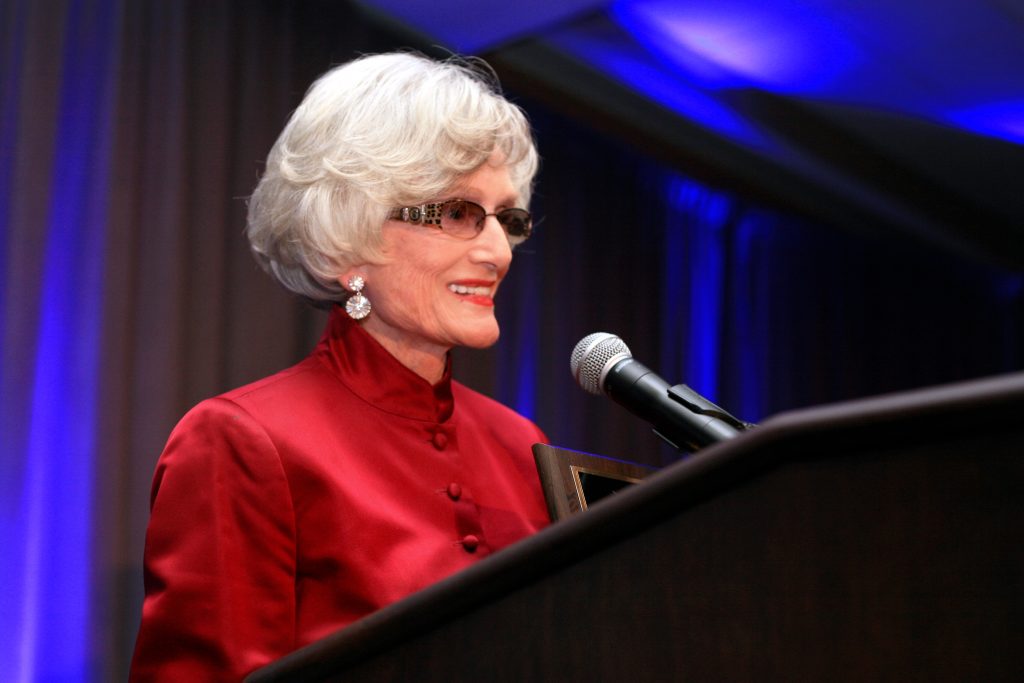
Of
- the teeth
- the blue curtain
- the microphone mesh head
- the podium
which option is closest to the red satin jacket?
the teeth

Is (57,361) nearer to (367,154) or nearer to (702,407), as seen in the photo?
(367,154)

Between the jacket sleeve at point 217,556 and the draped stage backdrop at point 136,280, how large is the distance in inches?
63.1

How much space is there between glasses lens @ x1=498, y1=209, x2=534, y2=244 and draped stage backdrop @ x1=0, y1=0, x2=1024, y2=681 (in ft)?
5.33

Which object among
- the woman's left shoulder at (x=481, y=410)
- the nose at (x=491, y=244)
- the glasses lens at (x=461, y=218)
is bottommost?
the woman's left shoulder at (x=481, y=410)

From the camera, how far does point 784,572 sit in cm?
53

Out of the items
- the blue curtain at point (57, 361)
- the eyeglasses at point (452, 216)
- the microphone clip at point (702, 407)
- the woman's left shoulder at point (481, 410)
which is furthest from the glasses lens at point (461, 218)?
the blue curtain at point (57, 361)

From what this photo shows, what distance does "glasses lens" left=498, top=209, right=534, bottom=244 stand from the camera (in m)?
1.68

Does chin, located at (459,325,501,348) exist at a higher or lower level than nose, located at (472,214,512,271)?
lower

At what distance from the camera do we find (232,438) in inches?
52.1

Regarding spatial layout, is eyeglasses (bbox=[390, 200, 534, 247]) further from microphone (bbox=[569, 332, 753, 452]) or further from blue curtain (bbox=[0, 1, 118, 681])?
blue curtain (bbox=[0, 1, 118, 681])

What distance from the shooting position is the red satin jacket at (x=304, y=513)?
1188 mm

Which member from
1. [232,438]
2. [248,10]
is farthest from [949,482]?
[248,10]

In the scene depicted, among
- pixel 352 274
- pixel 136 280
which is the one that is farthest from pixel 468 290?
pixel 136 280

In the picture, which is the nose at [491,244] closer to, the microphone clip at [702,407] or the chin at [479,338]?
the chin at [479,338]
